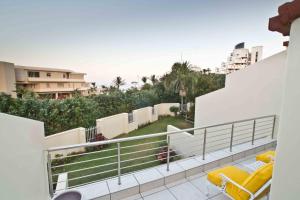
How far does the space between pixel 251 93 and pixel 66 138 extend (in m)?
7.76

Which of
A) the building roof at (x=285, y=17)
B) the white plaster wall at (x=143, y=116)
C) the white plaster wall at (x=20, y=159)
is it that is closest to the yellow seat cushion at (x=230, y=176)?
the building roof at (x=285, y=17)

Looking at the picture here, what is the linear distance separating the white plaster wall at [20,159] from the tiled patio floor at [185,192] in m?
1.52

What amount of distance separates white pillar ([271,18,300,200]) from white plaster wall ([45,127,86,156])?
758 cm

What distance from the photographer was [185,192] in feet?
8.94

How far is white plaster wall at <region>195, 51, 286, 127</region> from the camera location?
178 inches

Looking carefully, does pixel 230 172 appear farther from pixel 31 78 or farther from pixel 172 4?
pixel 31 78

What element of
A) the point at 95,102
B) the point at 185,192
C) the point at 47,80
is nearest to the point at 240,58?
the point at 95,102

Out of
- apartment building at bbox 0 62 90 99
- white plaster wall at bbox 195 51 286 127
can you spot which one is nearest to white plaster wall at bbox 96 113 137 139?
white plaster wall at bbox 195 51 286 127

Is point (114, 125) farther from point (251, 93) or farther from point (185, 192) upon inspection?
point (185, 192)

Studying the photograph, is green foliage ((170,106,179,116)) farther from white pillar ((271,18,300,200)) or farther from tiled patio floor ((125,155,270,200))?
white pillar ((271,18,300,200))

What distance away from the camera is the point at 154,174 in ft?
9.71

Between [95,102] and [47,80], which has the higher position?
[47,80]

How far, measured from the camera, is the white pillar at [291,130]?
1.08 meters

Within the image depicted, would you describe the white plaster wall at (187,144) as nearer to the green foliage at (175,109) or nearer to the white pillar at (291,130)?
the white pillar at (291,130)
